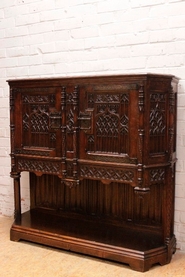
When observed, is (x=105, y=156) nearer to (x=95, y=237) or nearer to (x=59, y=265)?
(x=95, y=237)

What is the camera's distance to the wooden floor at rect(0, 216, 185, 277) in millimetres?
2264

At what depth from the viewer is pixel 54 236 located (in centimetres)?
262

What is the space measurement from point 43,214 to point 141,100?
1462mm

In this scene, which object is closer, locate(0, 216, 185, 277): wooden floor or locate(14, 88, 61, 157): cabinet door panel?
locate(0, 216, 185, 277): wooden floor

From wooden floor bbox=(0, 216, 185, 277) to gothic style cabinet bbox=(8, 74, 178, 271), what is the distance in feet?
0.18

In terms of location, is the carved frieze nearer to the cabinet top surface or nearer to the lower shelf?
the lower shelf

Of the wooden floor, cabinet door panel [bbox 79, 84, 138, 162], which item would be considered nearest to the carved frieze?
cabinet door panel [bbox 79, 84, 138, 162]

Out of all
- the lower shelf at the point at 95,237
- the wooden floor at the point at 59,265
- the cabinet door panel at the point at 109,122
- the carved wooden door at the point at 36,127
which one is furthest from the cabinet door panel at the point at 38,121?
the wooden floor at the point at 59,265

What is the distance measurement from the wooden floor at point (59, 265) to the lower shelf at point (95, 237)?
0.15 feet

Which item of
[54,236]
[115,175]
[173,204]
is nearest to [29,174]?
[54,236]

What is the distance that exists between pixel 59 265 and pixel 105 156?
82 cm

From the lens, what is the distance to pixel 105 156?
2377 mm

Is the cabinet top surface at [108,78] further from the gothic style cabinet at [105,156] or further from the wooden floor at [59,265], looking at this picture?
the wooden floor at [59,265]

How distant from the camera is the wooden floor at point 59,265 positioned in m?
2.26
